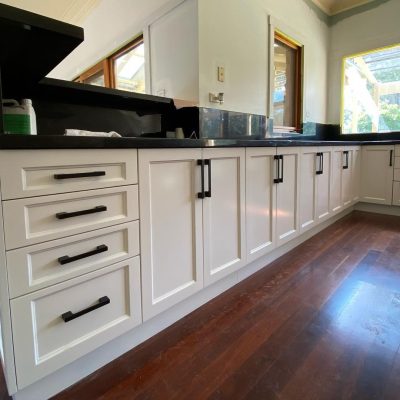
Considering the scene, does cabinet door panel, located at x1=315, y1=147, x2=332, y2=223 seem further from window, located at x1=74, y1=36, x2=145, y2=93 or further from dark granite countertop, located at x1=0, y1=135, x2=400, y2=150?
window, located at x1=74, y1=36, x2=145, y2=93

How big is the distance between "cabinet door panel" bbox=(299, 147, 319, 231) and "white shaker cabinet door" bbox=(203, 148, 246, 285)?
2.67 feet

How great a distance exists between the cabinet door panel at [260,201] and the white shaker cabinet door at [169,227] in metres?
0.43

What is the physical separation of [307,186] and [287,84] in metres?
1.59

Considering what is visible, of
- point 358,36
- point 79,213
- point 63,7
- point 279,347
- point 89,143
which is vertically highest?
point 63,7

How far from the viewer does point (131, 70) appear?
313 centimetres

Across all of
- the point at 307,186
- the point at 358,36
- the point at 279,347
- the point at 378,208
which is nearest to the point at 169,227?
the point at 279,347

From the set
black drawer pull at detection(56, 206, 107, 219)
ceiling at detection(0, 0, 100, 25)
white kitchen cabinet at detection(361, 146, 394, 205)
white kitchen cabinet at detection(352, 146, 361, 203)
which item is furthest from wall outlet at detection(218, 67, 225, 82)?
white kitchen cabinet at detection(361, 146, 394, 205)

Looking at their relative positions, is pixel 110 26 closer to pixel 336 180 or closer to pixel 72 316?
pixel 336 180

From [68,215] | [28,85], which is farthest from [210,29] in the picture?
[68,215]

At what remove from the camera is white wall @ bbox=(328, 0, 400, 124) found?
3.35 meters

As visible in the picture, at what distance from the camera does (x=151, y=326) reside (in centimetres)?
127

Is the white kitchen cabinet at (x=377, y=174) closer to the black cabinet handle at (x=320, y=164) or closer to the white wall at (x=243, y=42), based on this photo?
the white wall at (x=243, y=42)

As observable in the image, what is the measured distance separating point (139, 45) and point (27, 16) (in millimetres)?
2327

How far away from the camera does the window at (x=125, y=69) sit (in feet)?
9.47
